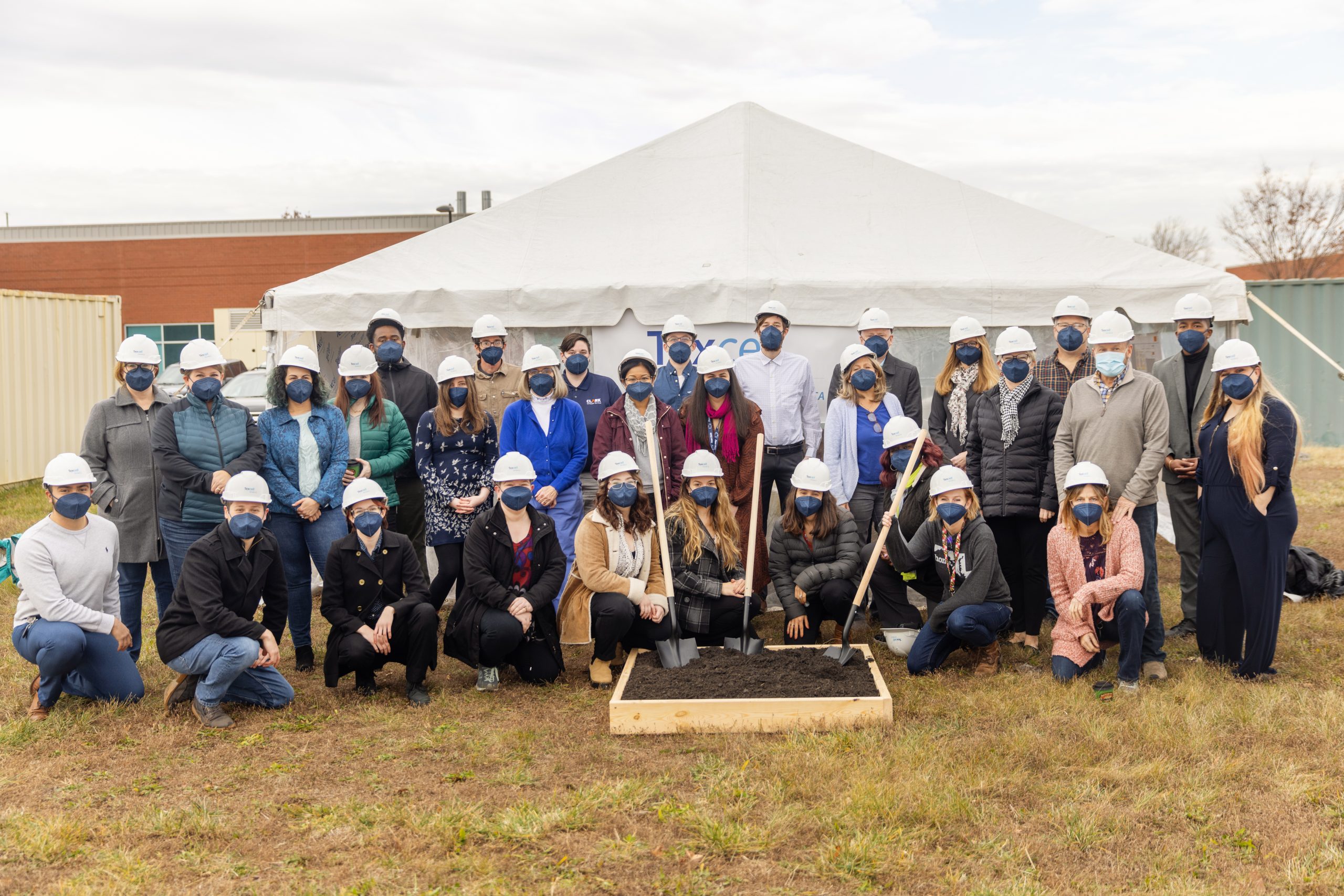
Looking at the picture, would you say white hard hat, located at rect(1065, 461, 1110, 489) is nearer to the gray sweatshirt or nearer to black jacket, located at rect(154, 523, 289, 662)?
black jacket, located at rect(154, 523, 289, 662)

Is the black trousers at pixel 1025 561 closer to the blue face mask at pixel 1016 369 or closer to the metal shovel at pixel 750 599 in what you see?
the blue face mask at pixel 1016 369

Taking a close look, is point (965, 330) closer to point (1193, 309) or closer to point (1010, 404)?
point (1010, 404)

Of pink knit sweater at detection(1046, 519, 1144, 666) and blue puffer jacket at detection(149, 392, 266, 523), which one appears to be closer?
pink knit sweater at detection(1046, 519, 1144, 666)

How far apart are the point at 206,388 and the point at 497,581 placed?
1823 mm

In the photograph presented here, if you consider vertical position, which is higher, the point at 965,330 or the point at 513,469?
the point at 965,330

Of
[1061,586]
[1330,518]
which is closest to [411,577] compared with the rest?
[1061,586]

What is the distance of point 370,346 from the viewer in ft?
24.3

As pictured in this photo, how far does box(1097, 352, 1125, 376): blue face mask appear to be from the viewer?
18.4 feet

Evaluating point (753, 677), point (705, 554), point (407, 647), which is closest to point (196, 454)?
point (407, 647)

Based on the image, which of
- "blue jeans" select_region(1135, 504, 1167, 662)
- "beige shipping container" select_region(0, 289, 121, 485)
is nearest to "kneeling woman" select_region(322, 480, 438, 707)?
"blue jeans" select_region(1135, 504, 1167, 662)

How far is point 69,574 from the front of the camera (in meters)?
5.02

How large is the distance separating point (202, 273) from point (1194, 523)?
27.3m

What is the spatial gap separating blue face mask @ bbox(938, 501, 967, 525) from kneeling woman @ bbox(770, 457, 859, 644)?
1.88ft

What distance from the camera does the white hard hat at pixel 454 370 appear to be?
6074mm
